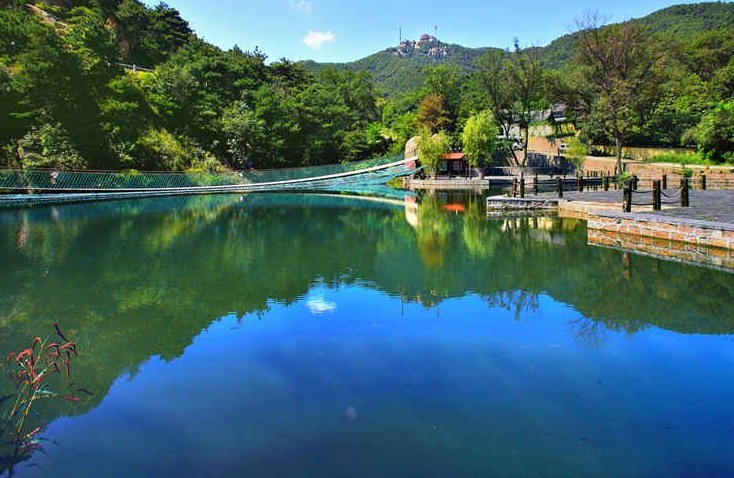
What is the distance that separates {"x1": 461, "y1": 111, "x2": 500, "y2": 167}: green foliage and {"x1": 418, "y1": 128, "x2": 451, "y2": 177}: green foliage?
1.76 metres

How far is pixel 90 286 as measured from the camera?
876 centimetres

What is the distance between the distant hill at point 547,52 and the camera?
68.1m

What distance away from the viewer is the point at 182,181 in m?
30.6

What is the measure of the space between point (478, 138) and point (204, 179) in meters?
18.8

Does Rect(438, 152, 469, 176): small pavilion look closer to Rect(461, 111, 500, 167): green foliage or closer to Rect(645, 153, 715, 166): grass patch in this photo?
Rect(461, 111, 500, 167): green foliage

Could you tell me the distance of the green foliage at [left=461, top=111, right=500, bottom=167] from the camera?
3628 centimetres

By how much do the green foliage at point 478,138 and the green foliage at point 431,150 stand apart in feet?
5.77

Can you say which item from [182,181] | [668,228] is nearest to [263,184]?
[182,181]

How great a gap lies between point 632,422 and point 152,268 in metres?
8.89

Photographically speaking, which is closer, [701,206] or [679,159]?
[701,206]

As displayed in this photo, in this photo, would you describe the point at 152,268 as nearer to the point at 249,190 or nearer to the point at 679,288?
the point at 679,288

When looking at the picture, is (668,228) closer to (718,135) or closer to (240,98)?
(718,135)

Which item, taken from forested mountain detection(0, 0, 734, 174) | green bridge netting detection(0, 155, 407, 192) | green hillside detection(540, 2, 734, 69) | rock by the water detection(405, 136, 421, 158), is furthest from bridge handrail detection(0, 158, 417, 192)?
green hillside detection(540, 2, 734, 69)

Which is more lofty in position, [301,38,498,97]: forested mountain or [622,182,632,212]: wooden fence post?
[301,38,498,97]: forested mountain
